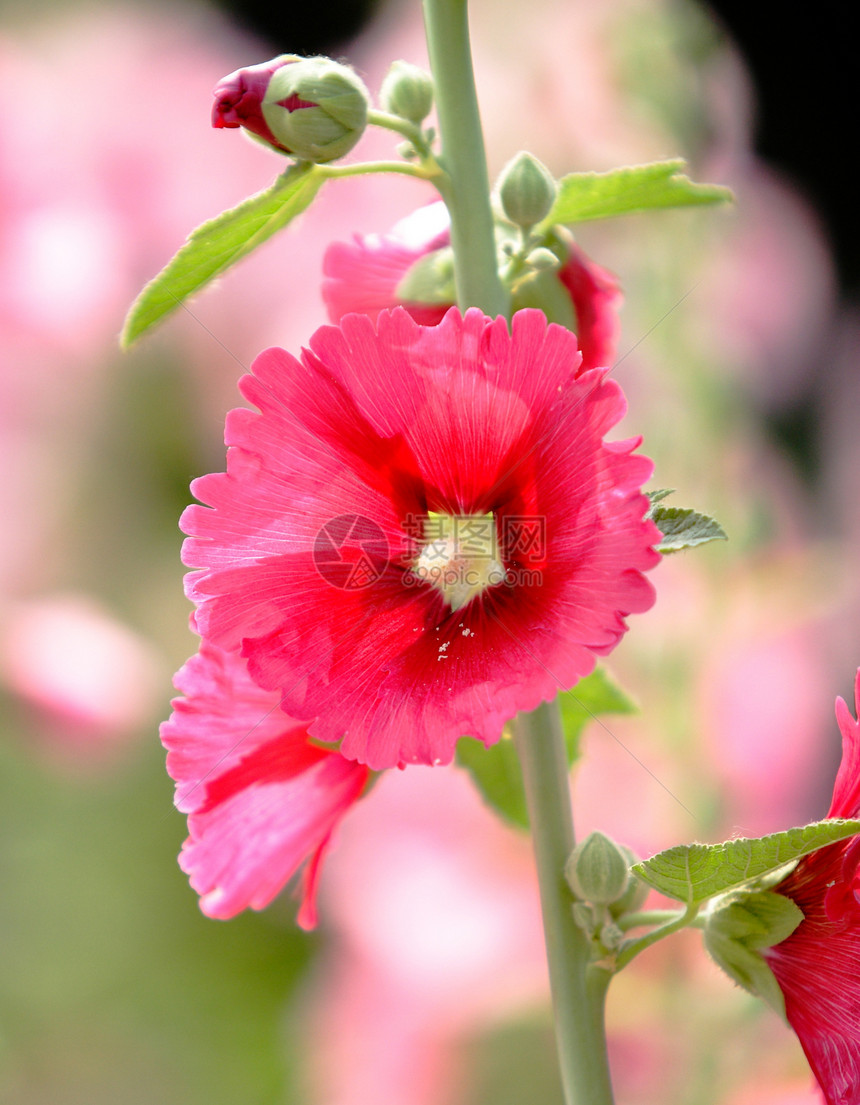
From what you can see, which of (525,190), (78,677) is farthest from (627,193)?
(78,677)

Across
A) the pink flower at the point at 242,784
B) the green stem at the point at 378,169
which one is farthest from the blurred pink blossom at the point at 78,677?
the green stem at the point at 378,169

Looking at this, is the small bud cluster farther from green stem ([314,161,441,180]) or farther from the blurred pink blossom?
the blurred pink blossom

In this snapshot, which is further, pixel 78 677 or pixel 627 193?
pixel 78 677

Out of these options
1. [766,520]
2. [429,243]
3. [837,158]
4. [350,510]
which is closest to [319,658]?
[350,510]

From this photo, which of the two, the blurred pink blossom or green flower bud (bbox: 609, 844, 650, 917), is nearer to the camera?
green flower bud (bbox: 609, 844, 650, 917)

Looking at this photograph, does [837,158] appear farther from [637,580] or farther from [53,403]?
[637,580]

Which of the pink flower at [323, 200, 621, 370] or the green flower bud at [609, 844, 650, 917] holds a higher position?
the pink flower at [323, 200, 621, 370]

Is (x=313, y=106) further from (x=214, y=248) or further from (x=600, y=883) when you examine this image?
(x=600, y=883)

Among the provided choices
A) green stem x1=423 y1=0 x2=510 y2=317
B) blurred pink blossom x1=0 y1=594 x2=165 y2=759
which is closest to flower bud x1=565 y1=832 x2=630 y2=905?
green stem x1=423 y1=0 x2=510 y2=317
